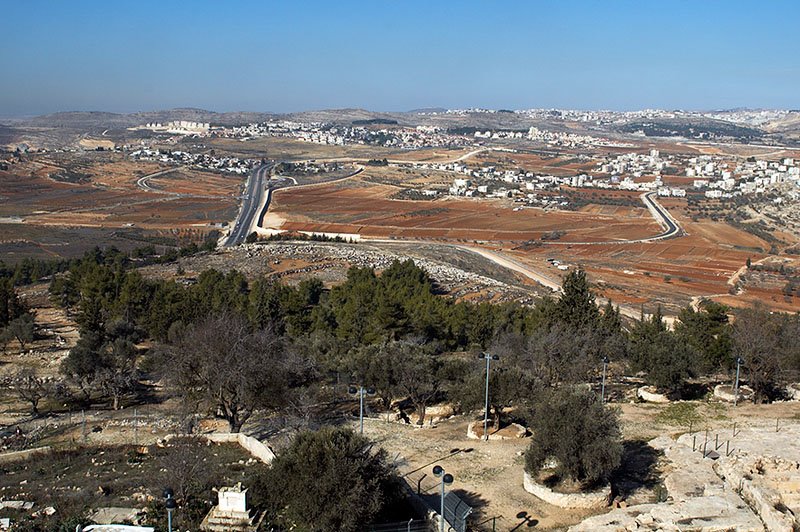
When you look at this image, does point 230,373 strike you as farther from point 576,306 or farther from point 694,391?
point 694,391

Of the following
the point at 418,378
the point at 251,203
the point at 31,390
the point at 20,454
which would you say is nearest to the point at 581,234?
the point at 251,203

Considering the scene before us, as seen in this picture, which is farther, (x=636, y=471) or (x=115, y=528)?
(x=636, y=471)

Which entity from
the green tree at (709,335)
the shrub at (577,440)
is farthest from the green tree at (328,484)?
the green tree at (709,335)

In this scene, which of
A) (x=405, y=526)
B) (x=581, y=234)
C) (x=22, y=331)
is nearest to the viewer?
(x=405, y=526)

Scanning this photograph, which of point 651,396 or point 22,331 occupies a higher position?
point 651,396

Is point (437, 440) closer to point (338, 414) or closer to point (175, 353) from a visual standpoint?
point (338, 414)

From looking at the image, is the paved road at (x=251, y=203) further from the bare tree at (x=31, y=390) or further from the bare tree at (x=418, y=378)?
the bare tree at (x=418, y=378)
